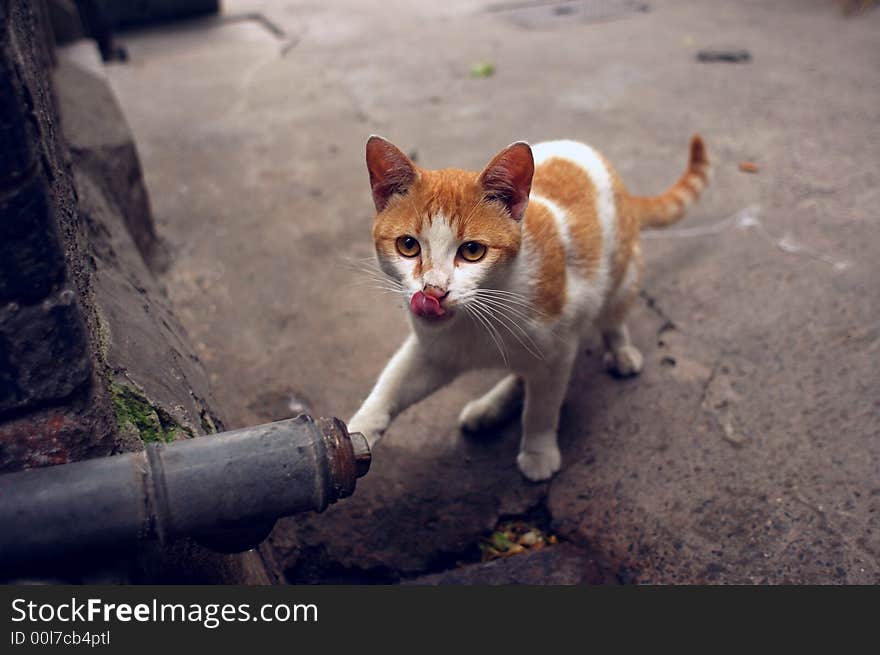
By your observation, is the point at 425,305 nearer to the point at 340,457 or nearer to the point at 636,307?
the point at 340,457

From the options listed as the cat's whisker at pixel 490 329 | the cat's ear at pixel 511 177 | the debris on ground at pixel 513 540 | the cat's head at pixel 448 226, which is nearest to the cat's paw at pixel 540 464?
the debris on ground at pixel 513 540

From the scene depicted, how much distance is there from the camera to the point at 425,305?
155 cm

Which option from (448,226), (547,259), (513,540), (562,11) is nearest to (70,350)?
(448,226)

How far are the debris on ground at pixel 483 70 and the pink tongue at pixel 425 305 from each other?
3657 mm

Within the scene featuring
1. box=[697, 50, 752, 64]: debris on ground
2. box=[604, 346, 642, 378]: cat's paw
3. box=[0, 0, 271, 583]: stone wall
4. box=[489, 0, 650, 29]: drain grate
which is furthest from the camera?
box=[489, 0, 650, 29]: drain grate

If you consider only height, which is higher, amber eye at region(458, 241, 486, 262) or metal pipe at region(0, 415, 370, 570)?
amber eye at region(458, 241, 486, 262)

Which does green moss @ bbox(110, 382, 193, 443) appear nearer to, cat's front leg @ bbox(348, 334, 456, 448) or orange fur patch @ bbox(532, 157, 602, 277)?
cat's front leg @ bbox(348, 334, 456, 448)

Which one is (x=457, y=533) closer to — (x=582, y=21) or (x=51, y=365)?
(x=51, y=365)

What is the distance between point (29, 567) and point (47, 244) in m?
0.48

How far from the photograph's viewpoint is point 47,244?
114cm

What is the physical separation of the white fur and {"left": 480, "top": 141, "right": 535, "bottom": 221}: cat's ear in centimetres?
12

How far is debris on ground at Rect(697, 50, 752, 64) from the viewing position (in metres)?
4.78

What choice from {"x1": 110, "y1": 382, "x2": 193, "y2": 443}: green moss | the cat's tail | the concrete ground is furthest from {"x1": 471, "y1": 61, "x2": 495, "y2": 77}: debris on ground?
{"x1": 110, "y1": 382, "x2": 193, "y2": 443}: green moss

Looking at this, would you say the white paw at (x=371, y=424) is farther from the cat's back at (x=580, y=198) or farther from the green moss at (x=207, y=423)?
the cat's back at (x=580, y=198)
